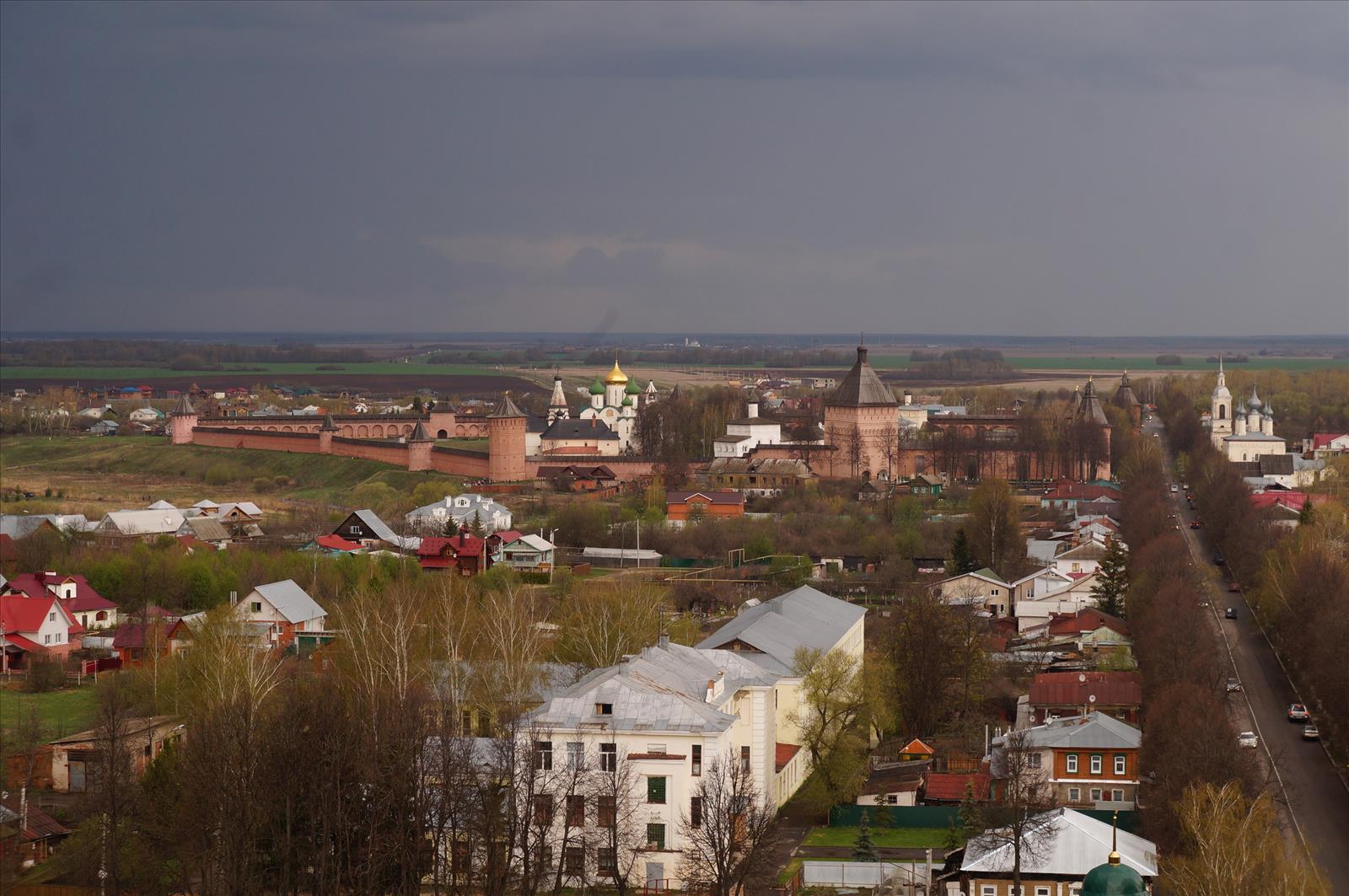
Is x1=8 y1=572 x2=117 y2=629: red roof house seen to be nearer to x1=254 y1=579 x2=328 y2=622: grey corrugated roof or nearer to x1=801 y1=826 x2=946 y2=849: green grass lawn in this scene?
x1=254 y1=579 x2=328 y2=622: grey corrugated roof

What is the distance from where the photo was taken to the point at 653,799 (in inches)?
918

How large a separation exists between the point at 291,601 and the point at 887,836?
17.8 metres

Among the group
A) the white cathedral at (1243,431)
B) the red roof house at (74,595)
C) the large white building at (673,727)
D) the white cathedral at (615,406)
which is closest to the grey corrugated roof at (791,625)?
the large white building at (673,727)

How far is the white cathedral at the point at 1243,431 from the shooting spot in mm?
85938

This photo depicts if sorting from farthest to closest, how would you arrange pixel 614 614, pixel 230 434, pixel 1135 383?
pixel 1135 383 → pixel 230 434 → pixel 614 614

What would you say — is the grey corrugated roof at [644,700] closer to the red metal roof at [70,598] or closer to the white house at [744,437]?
the red metal roof at [70,598]

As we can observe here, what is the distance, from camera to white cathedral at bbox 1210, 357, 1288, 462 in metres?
85.9

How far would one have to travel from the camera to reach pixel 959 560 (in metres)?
50.5

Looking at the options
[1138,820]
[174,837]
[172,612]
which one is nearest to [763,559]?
[172,612]

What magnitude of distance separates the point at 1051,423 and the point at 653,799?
68209mm

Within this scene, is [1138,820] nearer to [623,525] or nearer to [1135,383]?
[623,525]

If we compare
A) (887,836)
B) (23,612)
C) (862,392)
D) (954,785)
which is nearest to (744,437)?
(862,392)

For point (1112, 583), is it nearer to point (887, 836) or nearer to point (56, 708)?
point (887, 836)

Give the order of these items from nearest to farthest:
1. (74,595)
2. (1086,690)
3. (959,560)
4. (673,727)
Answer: (673,727)
(1086,690)
(74,595)
(959,560)
